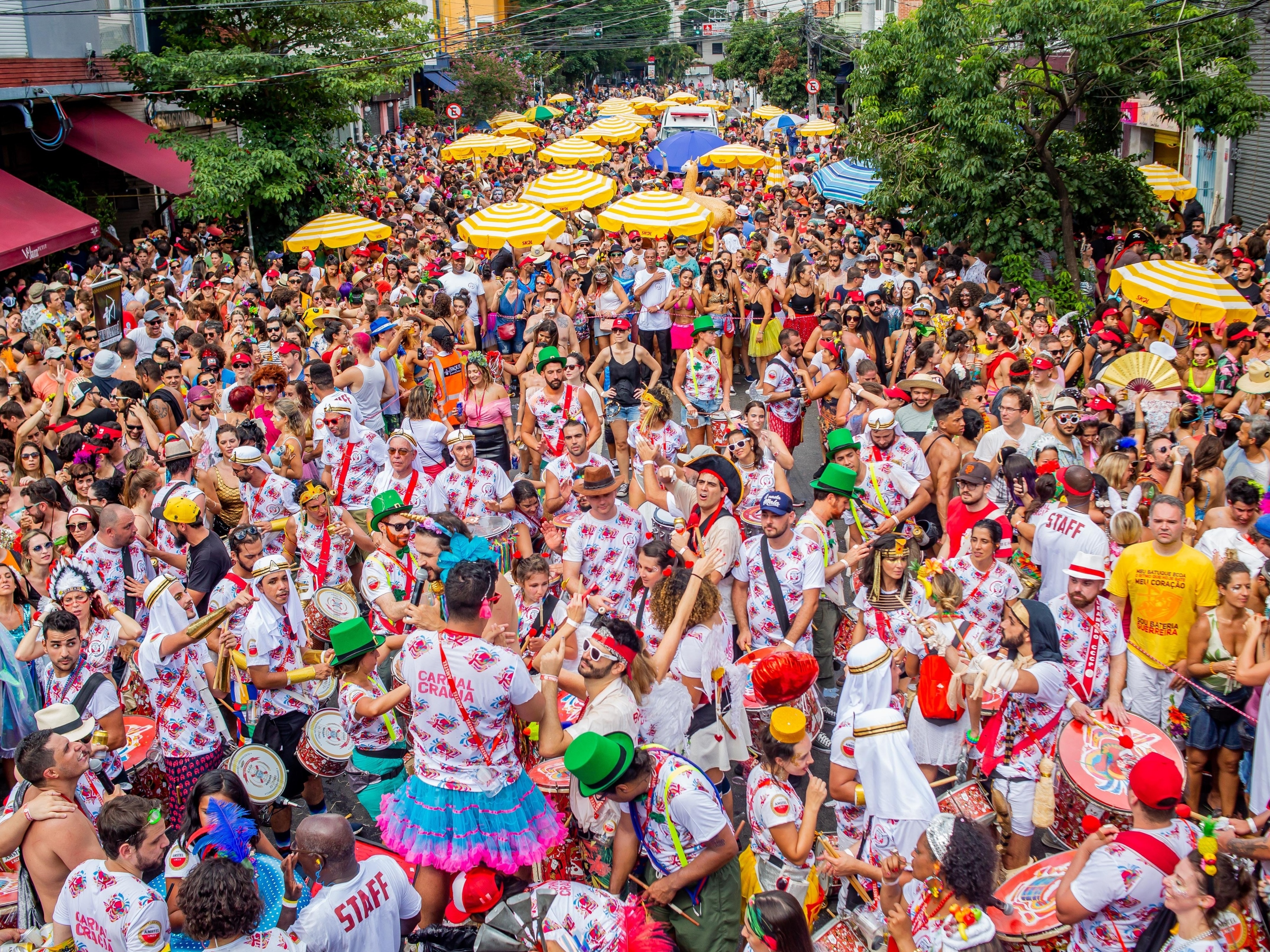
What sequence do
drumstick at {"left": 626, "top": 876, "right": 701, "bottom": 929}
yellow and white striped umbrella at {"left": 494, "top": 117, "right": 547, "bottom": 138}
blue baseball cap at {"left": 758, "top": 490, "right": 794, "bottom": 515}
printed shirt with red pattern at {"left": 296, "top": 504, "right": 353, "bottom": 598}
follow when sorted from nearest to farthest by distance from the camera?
drumstick at {"left": 626, "top": 876, "right": 701, "bottom": 929} → blue baseball cap at {"left": 758, "top": 490, "right": 794, "bottom": 515} → printed shirt with red pattern at {"left": 296, "top": 504, "right": 353, "bottom": 598} → yellow and white striped umbrella at {"left": 494, "top": 117, "right": 547, "bottom": 138}

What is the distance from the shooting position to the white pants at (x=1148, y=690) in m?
5.86

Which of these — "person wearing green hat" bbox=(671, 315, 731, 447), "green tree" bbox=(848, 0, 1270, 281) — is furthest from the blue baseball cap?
"green tree" bbox=(848, 0, 1270, 281)

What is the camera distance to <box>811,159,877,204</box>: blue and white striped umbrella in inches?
762

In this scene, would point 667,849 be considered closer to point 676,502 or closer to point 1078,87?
point 676,502

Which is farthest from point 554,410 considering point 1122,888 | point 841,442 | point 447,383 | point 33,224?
point 33,224

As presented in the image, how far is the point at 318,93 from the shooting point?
75.6ft

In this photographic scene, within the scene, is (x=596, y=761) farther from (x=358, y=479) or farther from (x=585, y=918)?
(x=358, y=479)

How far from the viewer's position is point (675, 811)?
4.07 meters

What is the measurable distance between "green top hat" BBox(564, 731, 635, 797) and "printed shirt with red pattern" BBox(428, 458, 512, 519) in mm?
3461

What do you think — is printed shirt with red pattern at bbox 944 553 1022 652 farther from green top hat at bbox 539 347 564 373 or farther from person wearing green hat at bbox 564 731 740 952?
green top hat at bbox 539 347 564 373

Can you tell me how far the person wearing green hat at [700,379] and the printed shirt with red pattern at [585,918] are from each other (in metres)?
6.66

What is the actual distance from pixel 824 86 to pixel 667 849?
154 feet

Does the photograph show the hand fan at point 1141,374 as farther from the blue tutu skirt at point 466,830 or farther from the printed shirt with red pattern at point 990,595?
the blue tutu skirt at point 466,830

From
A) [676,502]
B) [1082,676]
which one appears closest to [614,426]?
[676,502]
